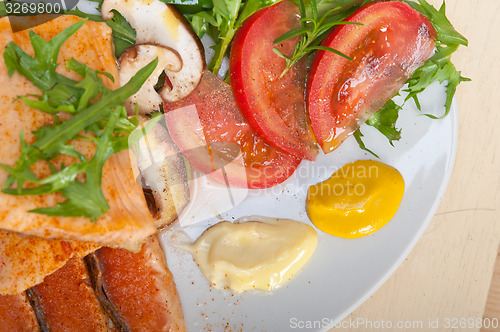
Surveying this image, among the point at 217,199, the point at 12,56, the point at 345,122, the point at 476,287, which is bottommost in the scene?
the point at 476,287

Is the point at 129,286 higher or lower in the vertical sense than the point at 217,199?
lower

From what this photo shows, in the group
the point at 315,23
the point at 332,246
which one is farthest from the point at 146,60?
the point at 332,246

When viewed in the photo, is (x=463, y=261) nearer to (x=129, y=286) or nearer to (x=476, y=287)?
(x=476, y=287)

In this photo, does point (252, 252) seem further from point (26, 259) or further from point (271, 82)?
point (26, 259)

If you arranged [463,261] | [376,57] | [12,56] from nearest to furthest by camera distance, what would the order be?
[12,56], [376,57], [463,261]

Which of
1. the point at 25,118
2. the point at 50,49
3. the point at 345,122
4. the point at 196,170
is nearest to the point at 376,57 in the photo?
the point at 345,122

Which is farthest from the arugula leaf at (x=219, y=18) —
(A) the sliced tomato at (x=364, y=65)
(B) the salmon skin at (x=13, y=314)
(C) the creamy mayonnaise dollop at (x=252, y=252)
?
(B) the salmon skin at (x=13, y=314)

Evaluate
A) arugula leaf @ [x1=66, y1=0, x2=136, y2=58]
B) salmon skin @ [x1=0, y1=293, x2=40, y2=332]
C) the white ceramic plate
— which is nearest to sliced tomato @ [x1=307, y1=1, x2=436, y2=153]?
the white ceramic plate
